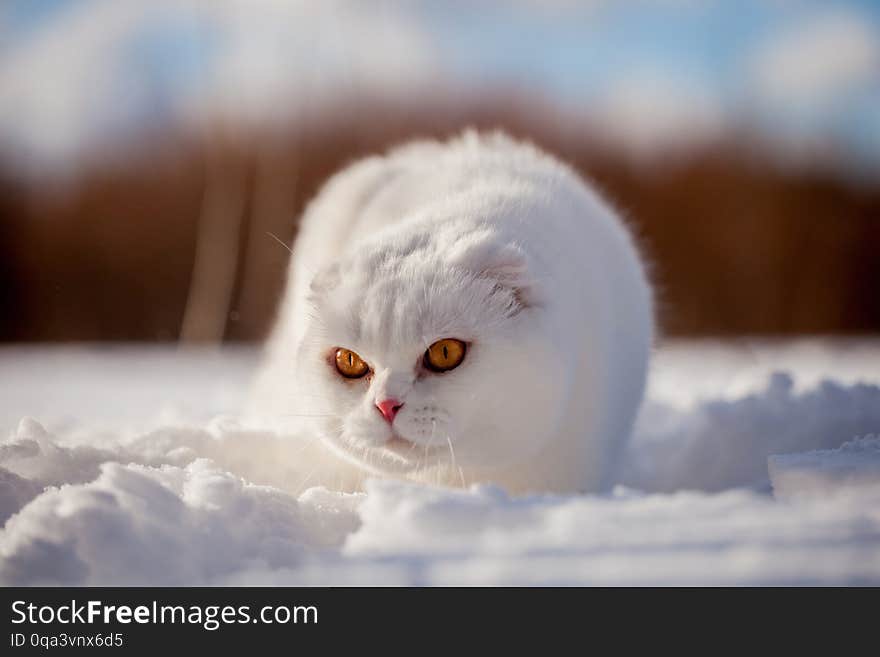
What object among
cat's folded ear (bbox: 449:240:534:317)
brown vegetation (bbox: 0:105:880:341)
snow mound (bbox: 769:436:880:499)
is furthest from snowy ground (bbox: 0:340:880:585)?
brown vegetation (bbox: 0:105:880:341)

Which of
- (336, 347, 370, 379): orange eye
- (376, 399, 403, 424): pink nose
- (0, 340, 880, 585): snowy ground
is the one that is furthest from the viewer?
(336, 347, 370, 379): orange eye

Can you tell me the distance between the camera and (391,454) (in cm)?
187

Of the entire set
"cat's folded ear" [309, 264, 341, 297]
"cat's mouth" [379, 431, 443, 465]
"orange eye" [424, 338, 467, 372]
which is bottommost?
"cat's mouth" [379, 431, 443, 465]

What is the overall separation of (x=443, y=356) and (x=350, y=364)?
0.25 m

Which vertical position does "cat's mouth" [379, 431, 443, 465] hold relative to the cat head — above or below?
below

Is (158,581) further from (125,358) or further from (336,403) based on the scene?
(125,358)

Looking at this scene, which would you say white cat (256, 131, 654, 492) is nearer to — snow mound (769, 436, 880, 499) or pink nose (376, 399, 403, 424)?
pink nose (376, 399, 403, 424)

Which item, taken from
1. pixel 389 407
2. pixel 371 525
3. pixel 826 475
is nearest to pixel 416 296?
pixel 389 407

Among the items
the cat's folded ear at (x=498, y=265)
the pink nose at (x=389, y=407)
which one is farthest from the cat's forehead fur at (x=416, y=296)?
the pink nose at (x=389, y=407)

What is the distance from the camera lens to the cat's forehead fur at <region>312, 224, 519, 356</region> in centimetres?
181

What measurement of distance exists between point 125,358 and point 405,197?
15.9 feet
